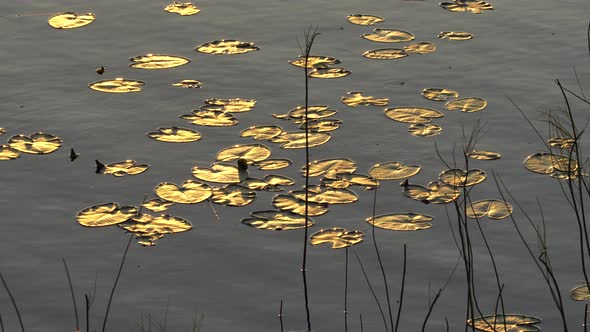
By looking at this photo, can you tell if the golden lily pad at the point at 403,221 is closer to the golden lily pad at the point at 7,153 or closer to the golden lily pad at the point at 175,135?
the golden lily pad at the point at 175,135

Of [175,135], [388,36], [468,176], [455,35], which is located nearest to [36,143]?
[175,135]

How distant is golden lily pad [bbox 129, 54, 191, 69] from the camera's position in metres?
5.10

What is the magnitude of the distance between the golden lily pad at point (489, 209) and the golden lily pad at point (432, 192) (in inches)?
3.9

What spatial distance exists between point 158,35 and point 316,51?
77cm

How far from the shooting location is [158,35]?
17.8 feet

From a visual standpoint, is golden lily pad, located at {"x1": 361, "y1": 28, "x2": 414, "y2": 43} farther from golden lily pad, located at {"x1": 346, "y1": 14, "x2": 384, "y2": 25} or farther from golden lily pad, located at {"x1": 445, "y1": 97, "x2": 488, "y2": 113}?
golden lily pad, located at {"x1": 445, "y1": 97, "x2": 488, "y2": 113}

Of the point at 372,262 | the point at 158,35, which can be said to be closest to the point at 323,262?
the point at 372,262

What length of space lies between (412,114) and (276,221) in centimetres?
102

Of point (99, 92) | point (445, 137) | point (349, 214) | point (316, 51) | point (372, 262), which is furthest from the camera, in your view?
point (316, 51)

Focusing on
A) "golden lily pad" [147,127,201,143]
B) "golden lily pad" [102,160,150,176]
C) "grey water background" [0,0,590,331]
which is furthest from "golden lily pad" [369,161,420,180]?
"golden lily pad" [102,160,150,176]

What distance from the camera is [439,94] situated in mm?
4832

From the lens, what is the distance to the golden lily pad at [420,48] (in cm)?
525

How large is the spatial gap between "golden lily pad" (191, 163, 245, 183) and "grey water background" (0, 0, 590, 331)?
2.4 inches

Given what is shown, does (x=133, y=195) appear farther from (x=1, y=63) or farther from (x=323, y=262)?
(x=1, y=63)
